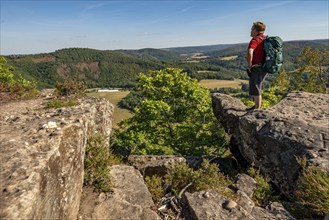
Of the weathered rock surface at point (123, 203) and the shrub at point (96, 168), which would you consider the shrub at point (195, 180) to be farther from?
the shrub at point (96, 168)

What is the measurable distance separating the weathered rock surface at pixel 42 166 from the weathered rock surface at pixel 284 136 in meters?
5.64

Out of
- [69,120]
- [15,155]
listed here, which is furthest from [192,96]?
[15,155]

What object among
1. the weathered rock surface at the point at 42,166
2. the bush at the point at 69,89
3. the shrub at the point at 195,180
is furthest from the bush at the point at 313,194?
the bush at the point at 69,89

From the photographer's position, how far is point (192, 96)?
1916 centimetres

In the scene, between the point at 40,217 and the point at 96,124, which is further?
the point at 96,124

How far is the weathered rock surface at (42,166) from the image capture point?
3.67 meters

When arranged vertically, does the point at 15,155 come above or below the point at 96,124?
above

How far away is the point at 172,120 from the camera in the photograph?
19.8 meters

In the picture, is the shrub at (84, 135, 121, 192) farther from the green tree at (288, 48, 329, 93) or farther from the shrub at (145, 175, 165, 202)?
the green tree at (288, 48, 329, 93)

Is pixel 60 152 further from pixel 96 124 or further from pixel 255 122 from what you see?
pixel 255 122

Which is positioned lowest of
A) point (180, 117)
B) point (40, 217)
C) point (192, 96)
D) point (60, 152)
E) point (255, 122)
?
point (180, 117)

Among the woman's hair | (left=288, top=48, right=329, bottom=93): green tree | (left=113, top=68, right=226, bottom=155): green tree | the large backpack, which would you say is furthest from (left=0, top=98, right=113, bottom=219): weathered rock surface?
(left=288, top=48, right=329, bottom=93): green tree

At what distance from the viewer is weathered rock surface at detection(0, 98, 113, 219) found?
3666mm

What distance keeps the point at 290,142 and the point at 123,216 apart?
529 cm
